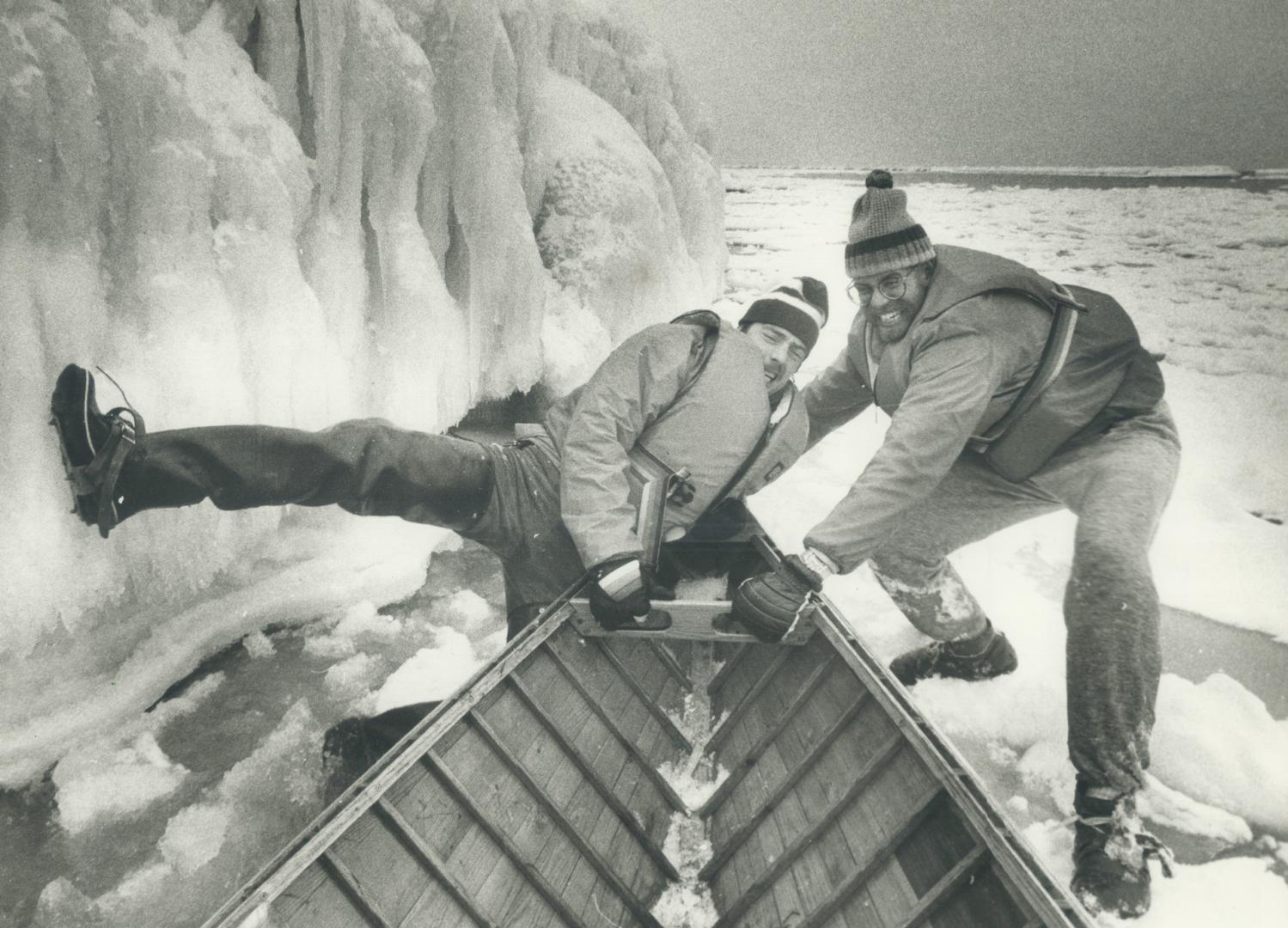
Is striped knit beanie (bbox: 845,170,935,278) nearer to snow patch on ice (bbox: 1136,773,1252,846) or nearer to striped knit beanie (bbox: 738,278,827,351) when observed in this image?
striped knit beanie (bbox: 738,278,827,351)

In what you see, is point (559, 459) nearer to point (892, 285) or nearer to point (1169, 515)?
point (892, 285)

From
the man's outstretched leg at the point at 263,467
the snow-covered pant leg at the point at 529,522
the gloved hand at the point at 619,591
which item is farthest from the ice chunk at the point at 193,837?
the gloved hand at the point at 619,591

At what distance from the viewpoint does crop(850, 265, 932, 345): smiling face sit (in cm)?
175

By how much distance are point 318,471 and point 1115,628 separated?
190cm

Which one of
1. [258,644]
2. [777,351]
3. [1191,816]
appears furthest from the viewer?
[258,644]

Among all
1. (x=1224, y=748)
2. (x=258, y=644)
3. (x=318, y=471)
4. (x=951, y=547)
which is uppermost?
(x=318, y=471)

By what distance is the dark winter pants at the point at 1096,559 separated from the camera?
4.55 feet

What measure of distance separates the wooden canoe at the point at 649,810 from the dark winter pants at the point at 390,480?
0.29m

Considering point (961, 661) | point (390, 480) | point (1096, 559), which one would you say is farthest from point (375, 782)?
point (961, 661)

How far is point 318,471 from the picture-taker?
1716 mm

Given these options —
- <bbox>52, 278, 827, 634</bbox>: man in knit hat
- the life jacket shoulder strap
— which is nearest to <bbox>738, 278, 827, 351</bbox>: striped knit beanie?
<bbox>52, 278, 827, 634</bbox>: man in knit hat

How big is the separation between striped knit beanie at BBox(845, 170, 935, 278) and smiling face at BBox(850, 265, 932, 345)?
0.04m

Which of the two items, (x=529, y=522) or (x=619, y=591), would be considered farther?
(x=529, y=522)

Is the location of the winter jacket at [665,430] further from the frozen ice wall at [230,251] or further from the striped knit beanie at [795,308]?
the frozen ice wall at [230,251]
